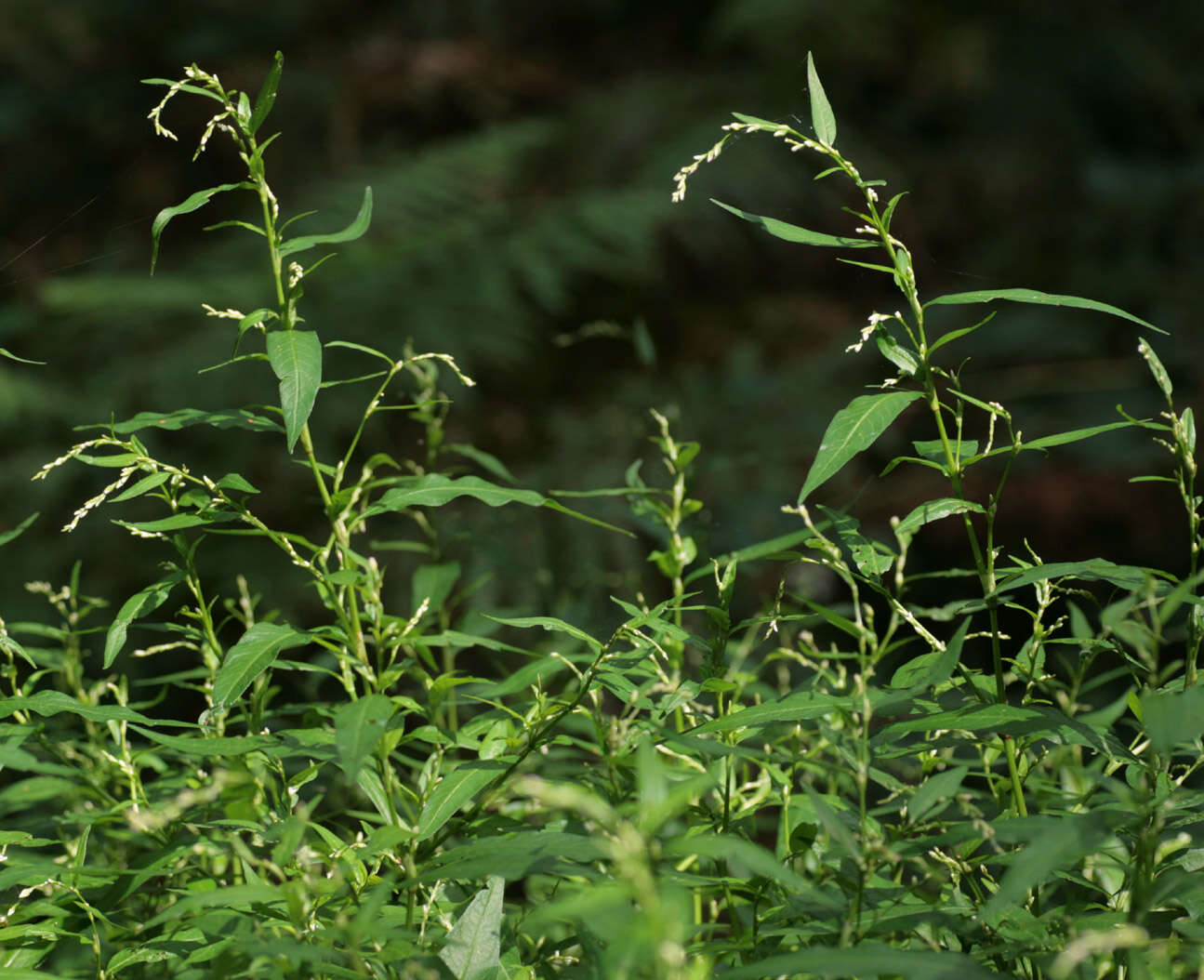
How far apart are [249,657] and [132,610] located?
9 cm

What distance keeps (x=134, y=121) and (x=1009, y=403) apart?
2873mm

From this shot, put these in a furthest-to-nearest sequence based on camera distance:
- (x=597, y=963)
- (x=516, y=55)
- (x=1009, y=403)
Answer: (x=516, y=55) → (x=1009, y=403) → (x=597, y=963)

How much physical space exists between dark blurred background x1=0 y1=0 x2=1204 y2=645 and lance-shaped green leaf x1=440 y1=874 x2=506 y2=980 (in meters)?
1.65

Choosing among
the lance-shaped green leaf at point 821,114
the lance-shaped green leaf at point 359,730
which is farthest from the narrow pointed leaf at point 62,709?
the lance-shaped green leaf at point 821,114

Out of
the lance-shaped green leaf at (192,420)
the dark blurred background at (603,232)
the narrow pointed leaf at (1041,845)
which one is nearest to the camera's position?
the narrow pointed leaf at (1041,845)

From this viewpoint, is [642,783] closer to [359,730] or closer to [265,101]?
[359,730]

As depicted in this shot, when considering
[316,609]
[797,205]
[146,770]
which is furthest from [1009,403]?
[146,770]

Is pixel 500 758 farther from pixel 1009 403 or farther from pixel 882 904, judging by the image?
pixel 1009 403

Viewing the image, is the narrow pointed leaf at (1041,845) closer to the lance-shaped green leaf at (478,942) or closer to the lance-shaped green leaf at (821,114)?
the lance-shaped green leaf at (478,942)

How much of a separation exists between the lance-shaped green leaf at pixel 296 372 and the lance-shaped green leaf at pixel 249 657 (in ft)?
0.31

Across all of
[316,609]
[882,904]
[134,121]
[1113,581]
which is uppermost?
[1113,581]

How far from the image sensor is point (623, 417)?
269 cm

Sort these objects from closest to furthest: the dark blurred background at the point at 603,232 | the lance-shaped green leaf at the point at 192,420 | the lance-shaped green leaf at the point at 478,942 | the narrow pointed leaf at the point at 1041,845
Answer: the narrow pointed leaf at the point at 1041,845 < the lance-shaped green leaf at the point at 478,942 < the lance-shaped green leaf at the point at 192,420 < the dark blurred background at the point at 603,232

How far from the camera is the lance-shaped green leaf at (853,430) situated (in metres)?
0.49
